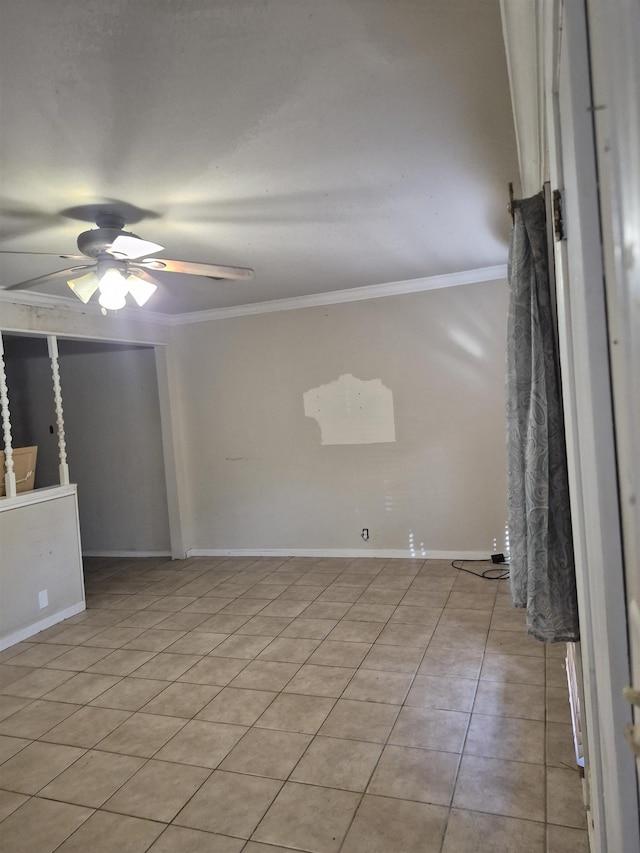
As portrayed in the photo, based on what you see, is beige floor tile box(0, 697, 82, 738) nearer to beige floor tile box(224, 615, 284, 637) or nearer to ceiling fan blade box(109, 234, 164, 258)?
beige floor tile box(224, 615, 284, 637)

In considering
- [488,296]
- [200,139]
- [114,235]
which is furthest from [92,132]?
[488,296]

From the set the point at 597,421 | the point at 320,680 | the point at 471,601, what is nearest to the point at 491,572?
the point at 471,601

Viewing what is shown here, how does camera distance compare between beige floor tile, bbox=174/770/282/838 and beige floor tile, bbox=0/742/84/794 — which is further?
beige floor tile, bbox=0/742/84/794

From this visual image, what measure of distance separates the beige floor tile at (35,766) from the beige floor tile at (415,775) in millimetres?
1317

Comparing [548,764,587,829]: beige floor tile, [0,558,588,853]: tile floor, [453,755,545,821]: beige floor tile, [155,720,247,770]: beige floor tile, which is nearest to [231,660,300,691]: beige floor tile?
[0,558,588,853]: tile floor

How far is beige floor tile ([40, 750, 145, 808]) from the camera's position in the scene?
7.14 ft

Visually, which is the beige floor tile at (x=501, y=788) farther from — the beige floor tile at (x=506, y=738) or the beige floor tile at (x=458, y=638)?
the beige floor tile at (x=458, y=638)

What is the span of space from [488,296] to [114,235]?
10.0 feet

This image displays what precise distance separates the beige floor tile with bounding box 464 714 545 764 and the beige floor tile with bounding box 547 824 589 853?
0.35 m

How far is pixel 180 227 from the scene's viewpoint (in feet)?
9.47

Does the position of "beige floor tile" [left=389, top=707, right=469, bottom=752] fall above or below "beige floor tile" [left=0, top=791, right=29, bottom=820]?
above

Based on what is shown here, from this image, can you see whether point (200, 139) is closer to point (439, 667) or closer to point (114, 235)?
point (114, 235)

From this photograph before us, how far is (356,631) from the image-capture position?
353cm

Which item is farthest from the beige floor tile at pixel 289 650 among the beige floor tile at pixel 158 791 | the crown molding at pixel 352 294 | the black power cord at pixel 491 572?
the crown molding at pixel 352 294
